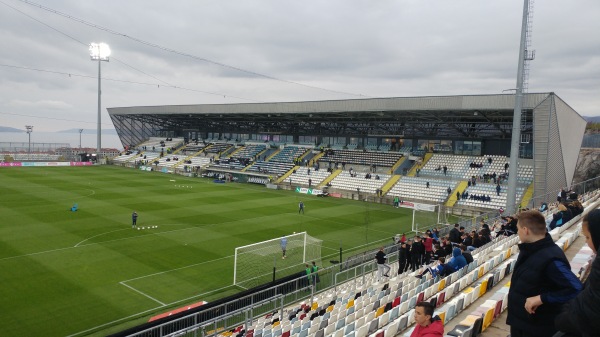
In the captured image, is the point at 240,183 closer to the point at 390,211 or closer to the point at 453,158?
the point at 390,211

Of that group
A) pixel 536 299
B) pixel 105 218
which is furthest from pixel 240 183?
pixel 536 299

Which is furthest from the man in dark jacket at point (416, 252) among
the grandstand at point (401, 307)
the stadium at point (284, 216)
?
the stadium at point (284, 216)

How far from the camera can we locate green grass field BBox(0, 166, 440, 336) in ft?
47.3

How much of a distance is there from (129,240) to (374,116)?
3461cm

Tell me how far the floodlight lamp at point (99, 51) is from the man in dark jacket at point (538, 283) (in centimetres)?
7413

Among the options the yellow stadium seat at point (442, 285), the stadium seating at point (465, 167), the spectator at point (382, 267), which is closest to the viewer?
the yellow stadium seat at point (442, 285)

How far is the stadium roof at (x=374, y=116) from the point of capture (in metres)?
38.8

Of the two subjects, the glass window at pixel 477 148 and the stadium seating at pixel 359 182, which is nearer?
the stadium seating at pixel 359 182

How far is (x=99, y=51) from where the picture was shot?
6688 centimetres

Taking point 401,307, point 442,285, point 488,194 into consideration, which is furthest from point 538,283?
point 488,194

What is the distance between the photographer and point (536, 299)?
3.55 metres

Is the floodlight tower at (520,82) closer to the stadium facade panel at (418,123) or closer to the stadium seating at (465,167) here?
the stadium facade panel at (418,123)

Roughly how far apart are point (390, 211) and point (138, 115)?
60.5m

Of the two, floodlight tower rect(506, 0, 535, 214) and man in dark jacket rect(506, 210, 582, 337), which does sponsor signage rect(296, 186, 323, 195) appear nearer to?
floodlight tower rect(506, 0, 535, 214)
